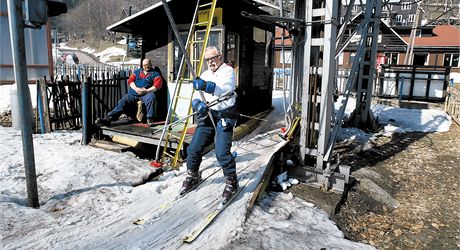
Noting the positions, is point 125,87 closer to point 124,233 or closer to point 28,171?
point 28,171

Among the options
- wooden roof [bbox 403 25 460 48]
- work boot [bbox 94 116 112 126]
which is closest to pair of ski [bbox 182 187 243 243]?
work boot [bbox 94 116 112 126]

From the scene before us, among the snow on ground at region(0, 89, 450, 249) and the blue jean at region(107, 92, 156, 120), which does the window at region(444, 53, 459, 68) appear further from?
the blue jean at region(107, 92, 156, 120)

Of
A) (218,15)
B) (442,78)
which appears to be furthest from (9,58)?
(442,78)

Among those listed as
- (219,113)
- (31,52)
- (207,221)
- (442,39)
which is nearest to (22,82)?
(219,113)

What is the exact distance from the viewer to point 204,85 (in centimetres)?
399

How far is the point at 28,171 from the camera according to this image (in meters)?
4.05

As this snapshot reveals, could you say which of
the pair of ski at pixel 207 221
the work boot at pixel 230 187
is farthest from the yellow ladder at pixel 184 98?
the pair of ski at pixel 207 221

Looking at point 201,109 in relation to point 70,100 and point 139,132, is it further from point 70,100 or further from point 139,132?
point 70,100

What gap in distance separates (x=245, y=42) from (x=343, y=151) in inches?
141

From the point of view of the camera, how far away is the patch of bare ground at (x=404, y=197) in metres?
4.26

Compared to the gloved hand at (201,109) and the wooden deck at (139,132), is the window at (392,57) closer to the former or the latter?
the wooden deck at (139,132)

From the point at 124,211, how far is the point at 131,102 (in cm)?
400

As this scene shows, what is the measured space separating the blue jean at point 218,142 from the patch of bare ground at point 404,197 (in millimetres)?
1689

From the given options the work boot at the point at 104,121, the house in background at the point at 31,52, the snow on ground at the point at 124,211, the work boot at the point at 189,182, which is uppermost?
the house in background at the point at 31,52
